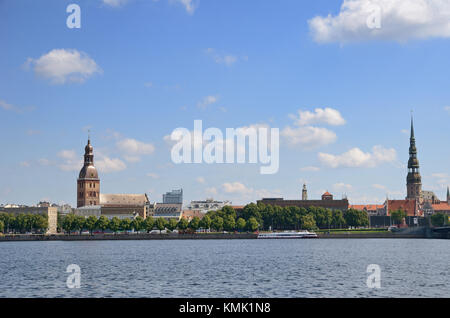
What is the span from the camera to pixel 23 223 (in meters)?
191

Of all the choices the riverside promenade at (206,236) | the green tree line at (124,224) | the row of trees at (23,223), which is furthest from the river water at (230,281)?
the row of trees at (23,223)

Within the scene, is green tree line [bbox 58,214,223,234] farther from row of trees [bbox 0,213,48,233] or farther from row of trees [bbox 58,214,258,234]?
row of trees [bbox 0,213,48,233]

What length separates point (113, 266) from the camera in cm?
6381

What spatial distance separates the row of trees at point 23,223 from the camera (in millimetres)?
188375

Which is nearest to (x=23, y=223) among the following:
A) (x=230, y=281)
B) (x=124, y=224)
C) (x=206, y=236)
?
(x=124, y=224)

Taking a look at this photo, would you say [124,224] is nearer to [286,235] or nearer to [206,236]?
[206,236]

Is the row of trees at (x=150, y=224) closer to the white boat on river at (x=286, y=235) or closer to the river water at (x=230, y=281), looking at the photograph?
the white boat on river at (x=286, y=235)
